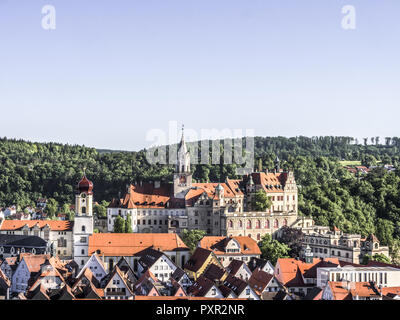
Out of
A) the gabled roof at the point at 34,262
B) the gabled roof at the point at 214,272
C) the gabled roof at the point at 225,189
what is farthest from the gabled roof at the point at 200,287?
the gabled roof at the point at 225,189

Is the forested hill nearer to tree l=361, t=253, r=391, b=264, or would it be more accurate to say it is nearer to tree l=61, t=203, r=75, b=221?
tree l=61, t=203, r=75, b=221

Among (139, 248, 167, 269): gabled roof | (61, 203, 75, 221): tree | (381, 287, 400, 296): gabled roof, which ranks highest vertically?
(61, 203, 75, 221): tree

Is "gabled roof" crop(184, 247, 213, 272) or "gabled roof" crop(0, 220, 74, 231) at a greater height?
"gabled roof" crop(0, 220, 74, 231)

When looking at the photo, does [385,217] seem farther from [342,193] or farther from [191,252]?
[191,252]

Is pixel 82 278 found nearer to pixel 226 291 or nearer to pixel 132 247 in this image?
pixel 132 247

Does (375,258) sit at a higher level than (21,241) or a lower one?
lower

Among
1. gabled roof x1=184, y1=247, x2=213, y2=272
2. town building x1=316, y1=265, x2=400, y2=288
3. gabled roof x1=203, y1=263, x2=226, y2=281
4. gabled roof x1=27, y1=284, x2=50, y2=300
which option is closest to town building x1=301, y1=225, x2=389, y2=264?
town building x1=316, y1=265, x2=400, y2=288

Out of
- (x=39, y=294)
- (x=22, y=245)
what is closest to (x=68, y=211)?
(x=22, y=245)
